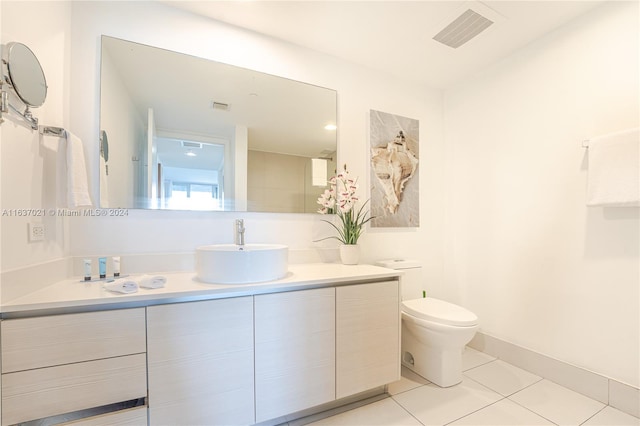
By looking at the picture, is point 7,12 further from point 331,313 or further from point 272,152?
point 331,313

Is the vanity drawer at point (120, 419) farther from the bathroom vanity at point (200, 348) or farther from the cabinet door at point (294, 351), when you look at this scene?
the cabinet door at point (294, 351)

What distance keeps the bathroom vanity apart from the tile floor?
15 cm

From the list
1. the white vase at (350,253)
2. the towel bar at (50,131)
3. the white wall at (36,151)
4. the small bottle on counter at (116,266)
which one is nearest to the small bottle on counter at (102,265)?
the small bottle on counter at (116,266)

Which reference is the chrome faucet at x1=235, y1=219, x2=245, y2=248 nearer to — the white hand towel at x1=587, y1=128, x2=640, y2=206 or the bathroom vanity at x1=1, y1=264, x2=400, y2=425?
the bathroom vanity at x1=1, y1=264, x2=400, y2=425

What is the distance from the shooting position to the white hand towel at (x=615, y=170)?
1.40 meters

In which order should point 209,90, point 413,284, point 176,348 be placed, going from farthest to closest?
point 413,284
point 209,90
point 176,348

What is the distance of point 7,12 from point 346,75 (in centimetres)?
177

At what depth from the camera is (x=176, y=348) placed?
111 cm

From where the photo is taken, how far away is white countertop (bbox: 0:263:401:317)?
942 mm

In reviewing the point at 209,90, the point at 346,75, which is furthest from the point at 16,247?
the point at 346,75

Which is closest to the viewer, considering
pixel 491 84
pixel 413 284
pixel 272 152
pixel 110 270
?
pixel 110 270

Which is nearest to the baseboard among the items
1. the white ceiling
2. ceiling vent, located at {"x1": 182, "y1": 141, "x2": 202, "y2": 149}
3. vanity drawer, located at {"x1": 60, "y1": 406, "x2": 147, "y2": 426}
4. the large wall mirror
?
the large wall mirror

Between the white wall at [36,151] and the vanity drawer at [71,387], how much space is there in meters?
0.40

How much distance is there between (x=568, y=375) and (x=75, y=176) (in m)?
2.92
